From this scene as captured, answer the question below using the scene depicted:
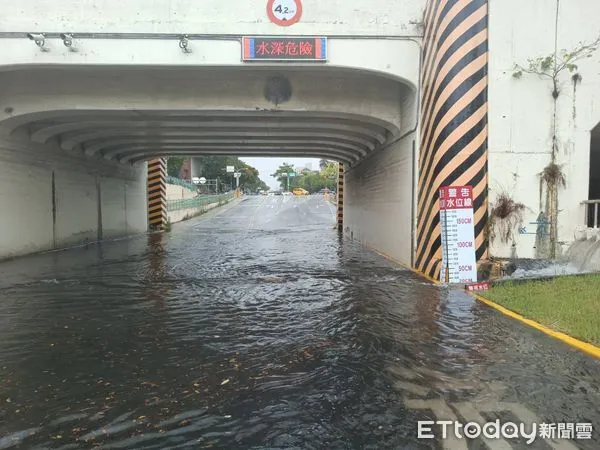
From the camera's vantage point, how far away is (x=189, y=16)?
34.6 ft

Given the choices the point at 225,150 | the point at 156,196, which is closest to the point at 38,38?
the point at 225,150

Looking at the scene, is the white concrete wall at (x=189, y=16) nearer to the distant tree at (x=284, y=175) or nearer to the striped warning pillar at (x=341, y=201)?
the striped warning pillar at (x=341, y=201)

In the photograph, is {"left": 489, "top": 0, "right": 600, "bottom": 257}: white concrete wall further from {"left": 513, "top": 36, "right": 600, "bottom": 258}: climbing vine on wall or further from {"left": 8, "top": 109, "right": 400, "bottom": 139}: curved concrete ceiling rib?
{"left": 8, "top": 109, "right": 400, "bottom": 139}: curved concrete ceiling rib

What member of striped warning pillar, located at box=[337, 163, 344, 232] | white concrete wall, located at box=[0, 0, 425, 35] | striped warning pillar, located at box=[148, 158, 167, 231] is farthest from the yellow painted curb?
striped warning pillar, located at box=[148, 158, 167, 231]

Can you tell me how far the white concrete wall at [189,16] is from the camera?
1046cm

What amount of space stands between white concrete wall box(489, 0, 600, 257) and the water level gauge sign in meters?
3.91

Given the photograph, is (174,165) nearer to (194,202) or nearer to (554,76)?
(194,202)

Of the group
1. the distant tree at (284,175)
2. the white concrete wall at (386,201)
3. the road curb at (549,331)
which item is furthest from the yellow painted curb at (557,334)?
the distant tree at (284,175)

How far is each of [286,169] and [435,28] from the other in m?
119

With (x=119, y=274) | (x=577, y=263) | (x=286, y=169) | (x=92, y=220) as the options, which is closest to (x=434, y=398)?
(x=577, y=263)

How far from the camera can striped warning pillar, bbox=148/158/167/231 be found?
28.2m

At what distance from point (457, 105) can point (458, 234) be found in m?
2.44

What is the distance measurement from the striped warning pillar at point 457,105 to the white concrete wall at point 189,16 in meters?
1.41

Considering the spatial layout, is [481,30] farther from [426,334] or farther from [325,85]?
[426,334]
